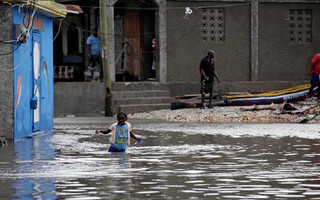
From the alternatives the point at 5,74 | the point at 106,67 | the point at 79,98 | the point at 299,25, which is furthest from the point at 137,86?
the point at 5,74

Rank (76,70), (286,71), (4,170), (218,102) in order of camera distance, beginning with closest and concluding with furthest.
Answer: (4,170)
(218,102)
(286,71)
(76,70)

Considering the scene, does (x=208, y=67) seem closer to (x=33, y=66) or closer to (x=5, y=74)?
(x=33, y=66)

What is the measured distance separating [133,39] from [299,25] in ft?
22.7

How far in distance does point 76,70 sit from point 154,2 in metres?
6.05

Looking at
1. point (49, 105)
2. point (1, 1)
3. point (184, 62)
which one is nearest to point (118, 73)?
point (184, 62)

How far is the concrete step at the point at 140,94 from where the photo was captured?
27875mm

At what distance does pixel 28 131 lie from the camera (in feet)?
57.3

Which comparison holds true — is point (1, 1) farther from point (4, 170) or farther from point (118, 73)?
point (118, 73)

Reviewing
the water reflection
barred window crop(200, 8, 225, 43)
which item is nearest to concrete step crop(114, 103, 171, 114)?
barred window crop(200, 8, 225, 43)

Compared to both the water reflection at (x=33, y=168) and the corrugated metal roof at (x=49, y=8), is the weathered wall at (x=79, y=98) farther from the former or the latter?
the water reflection at (x=33, y=168)

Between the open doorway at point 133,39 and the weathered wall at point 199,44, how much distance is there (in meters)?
1.11

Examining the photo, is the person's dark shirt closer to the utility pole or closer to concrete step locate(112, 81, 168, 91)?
the utility pole

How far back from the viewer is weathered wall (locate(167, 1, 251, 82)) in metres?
30.0

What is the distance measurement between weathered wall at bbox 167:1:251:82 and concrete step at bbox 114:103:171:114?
5.39 feet
